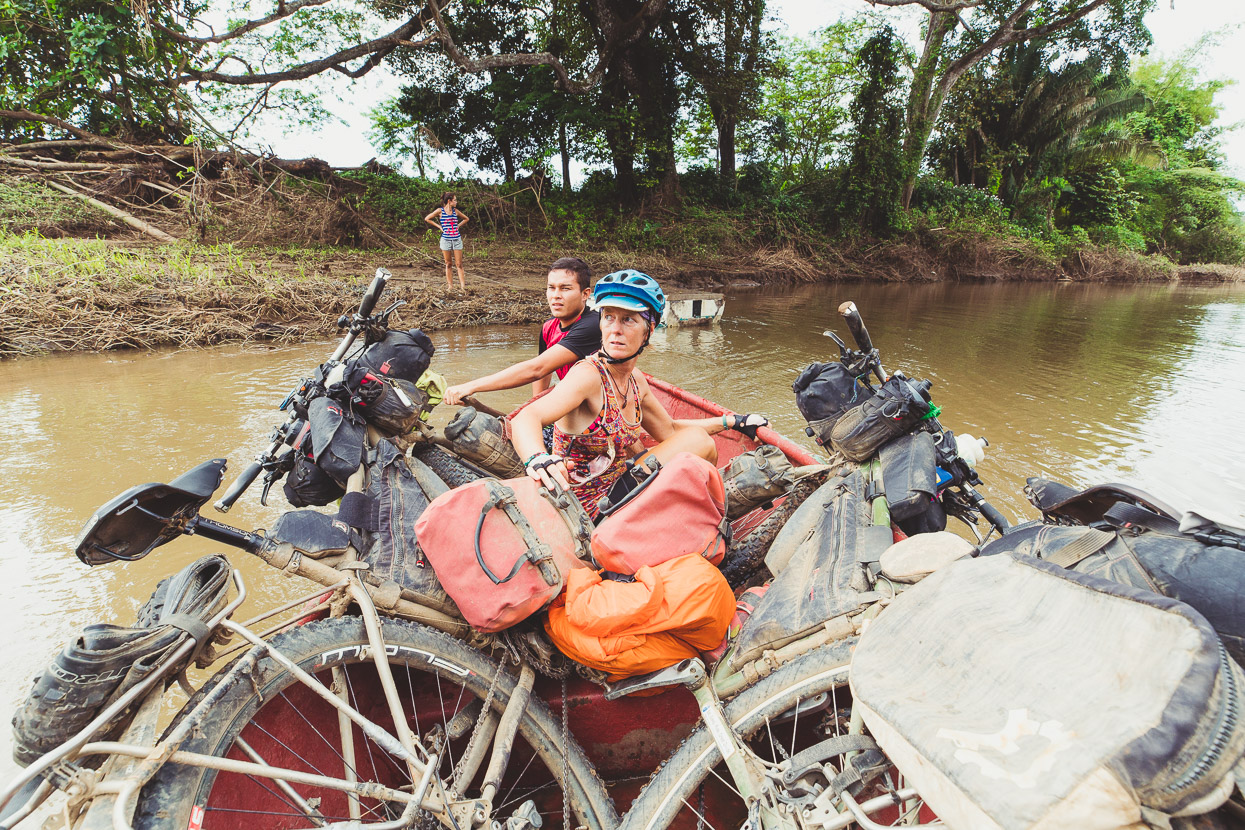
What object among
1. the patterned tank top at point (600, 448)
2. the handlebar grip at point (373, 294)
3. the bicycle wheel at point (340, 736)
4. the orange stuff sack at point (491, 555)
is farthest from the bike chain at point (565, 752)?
the handlebar grip at point (373, 294)

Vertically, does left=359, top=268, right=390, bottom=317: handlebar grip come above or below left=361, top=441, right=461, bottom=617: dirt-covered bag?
above

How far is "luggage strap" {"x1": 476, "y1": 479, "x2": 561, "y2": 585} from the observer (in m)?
1.56

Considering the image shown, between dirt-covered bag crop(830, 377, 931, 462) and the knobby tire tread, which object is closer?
the knobby tire tread

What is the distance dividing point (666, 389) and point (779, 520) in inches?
72.8

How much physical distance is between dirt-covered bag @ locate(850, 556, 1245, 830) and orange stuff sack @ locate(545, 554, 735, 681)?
495 mm

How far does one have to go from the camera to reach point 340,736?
1631 millimetres

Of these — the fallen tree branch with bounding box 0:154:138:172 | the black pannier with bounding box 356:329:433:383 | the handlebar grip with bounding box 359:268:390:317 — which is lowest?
the black pannier with bounding box 356:329:433:383

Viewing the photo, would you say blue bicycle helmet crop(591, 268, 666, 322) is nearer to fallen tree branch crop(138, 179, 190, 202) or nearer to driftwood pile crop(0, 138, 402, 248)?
driftwood pile crop(0, 138, 402, 248)

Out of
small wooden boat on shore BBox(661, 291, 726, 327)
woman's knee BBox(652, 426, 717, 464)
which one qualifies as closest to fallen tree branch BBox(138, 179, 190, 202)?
small wooden boat on shore BBox(661, 291, 726, 327)

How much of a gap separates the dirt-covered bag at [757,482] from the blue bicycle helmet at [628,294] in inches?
29.6

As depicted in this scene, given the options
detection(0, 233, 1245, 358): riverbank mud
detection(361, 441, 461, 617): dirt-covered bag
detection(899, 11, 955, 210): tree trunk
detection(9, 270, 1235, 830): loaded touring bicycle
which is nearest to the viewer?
detection(9, 270, 1235, 830): loaded touring bicycle

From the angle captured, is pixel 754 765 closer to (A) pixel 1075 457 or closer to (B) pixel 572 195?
(A) pixel 1075 457

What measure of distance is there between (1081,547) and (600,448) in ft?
5.49

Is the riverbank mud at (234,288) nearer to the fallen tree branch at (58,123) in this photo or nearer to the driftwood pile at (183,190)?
the driftwood pile at (183,190)
